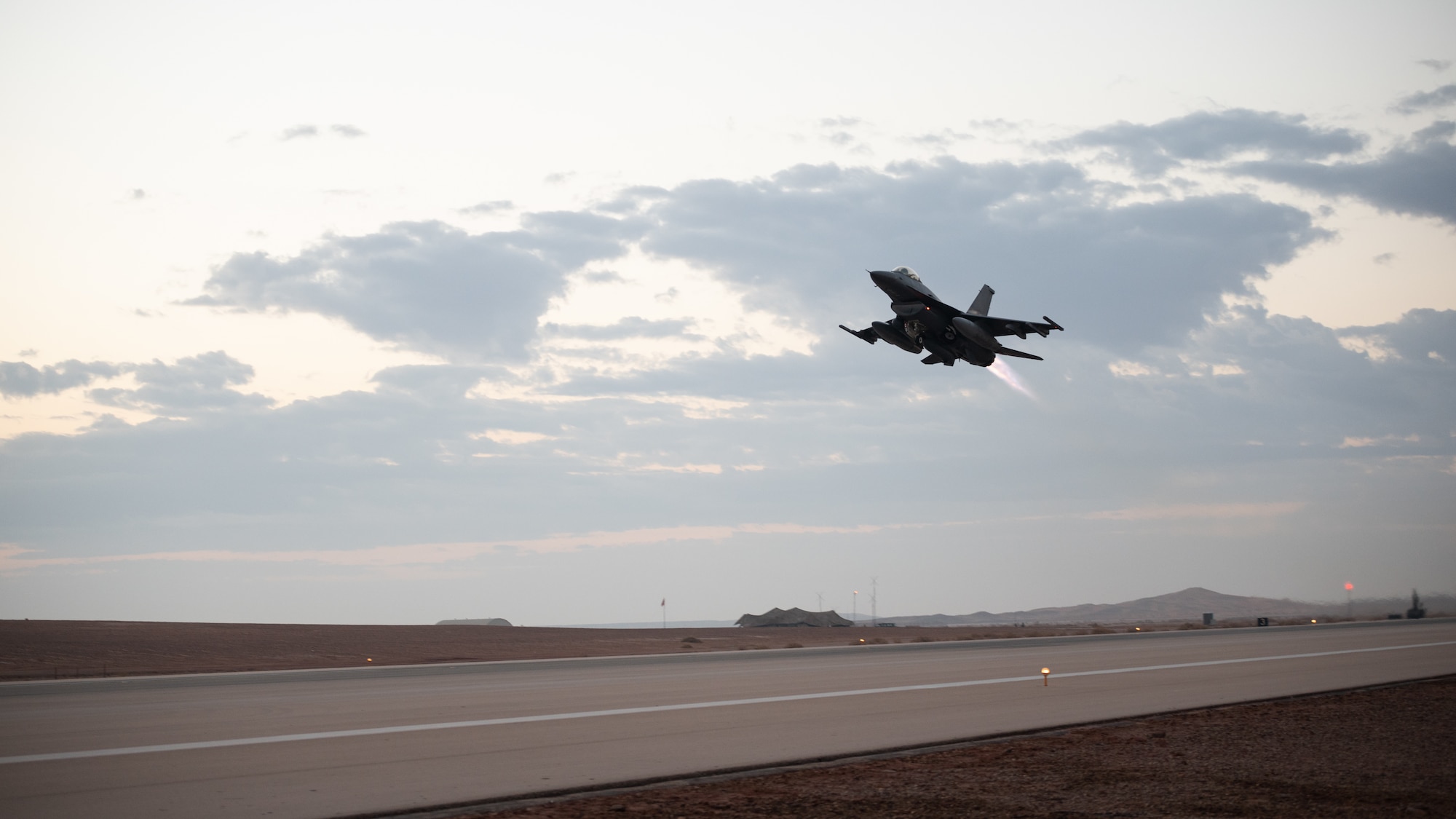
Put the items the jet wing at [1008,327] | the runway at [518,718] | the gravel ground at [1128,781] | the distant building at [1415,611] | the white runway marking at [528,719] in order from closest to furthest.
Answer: the gravel ground at [1128,781], the runway at [518,718], the white runway marking at [528,719], the jet wing at [1008,327], the distant building at [1415,611]

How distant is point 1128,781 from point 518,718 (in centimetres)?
1071

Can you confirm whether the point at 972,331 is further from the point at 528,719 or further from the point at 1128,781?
the point at 1128,781

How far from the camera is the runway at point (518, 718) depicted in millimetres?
13094

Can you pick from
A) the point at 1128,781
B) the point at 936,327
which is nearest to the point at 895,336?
the point at 936,327

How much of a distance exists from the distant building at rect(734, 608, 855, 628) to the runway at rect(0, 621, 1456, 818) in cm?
5321

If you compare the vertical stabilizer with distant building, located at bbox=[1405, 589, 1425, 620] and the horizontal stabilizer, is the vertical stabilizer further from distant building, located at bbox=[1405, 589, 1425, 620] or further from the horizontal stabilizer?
distant building, located at bbox=[1405, 589, 1425, 620]

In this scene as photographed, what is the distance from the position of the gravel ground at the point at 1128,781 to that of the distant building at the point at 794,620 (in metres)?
70.8

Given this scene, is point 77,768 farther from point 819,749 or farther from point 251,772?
point 819,749

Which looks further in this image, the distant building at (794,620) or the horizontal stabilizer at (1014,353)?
the distant building at (794,620)

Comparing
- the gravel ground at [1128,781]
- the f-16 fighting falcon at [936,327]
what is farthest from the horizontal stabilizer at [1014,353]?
the gravel ground at [1128,781]

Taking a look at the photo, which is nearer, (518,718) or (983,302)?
(518,718)

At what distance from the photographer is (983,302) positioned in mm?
43469

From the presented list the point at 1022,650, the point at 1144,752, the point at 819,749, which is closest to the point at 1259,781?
the point at 1144,752

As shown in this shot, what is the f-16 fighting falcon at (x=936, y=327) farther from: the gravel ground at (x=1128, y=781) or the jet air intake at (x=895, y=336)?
the gravel ground at (x=1128, y=781)
